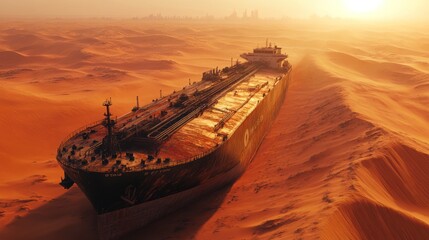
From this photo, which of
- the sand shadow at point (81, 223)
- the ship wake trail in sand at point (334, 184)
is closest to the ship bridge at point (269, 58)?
the ship wake trail in sand at point (334, 184)

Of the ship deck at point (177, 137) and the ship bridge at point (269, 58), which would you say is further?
the ship bridge at point (269, 58)

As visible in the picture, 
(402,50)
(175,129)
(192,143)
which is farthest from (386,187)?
(402,50)

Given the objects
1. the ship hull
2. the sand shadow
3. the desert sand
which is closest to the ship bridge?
the desert sand

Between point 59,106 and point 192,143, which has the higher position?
point 192,143

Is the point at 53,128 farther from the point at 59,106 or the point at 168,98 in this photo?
the point at 168,98

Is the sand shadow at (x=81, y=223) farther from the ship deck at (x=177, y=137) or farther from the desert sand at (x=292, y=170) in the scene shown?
the ship deck at (x=177, y=137)

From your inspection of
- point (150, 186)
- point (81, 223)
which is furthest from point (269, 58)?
point (81, 223)
